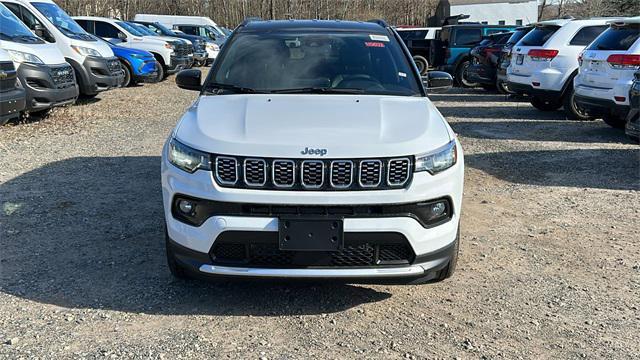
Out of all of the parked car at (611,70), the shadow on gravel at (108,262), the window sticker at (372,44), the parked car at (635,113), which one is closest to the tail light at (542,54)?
the parked car at (611,70)

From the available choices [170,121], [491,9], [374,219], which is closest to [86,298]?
[374,219]

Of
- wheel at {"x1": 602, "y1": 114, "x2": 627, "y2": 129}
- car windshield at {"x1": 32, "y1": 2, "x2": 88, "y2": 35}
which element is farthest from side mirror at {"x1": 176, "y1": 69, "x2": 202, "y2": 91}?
car windshield at {"x1": 32, "y1": 2, "x2": 88, "y2": 35}

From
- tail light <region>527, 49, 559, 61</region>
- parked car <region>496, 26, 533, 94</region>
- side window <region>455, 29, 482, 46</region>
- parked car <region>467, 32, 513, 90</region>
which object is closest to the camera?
tail light <region>527, 49, 559, 61</region>

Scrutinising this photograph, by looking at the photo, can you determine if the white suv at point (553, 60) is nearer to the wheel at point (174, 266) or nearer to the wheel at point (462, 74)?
the wheel at point (462, 74)

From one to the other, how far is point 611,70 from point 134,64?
38.8 ft

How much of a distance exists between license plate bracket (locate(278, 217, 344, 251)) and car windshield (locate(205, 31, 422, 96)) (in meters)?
1.40

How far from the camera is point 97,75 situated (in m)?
12.5

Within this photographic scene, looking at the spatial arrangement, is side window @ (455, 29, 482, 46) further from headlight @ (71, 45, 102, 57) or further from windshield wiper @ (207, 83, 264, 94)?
windshield wiper @ (207, 83, 264, 94)

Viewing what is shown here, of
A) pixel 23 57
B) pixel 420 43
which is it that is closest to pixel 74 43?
pixel 23 57

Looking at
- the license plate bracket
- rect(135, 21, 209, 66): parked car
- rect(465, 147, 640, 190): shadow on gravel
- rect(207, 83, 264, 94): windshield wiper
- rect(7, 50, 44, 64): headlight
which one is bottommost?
rect(135, 21, 209, 66): parked car

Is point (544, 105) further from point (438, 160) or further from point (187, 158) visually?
point (187, 158)

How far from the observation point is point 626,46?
8695 mm

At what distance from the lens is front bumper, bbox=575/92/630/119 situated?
8567 mm

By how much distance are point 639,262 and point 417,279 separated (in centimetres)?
209
